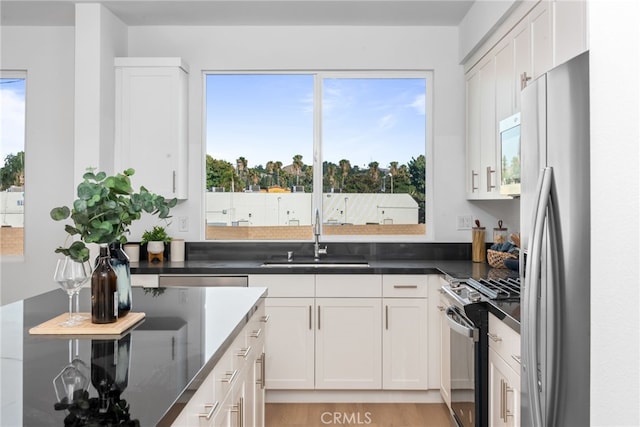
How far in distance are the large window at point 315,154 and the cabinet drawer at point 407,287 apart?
70 cm

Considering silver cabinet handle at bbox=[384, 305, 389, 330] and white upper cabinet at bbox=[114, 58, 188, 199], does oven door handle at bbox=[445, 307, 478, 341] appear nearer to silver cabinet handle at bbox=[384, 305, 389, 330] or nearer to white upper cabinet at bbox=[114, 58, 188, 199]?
silver cabinet handle at bbox=[384, 305, 389, 330]

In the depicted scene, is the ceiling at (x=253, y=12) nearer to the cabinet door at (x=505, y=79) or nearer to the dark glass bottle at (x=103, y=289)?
the cabinet door at (x=505, y=79)

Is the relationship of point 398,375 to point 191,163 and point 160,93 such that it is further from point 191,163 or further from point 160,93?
point 160,93

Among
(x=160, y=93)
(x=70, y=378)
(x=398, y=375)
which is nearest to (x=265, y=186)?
(x=160, y=93)

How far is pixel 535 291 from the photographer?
139cm

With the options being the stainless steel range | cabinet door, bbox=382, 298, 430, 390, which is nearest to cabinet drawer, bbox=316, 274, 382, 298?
cabinet door, bbox=382, 298, 430, 390

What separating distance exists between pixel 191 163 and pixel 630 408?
355 cm

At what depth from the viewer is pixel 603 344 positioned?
100 cm

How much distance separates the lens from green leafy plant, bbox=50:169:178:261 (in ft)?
5.15

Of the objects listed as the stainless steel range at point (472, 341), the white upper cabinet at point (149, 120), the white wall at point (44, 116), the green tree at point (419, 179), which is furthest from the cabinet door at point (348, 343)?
the white wall at point (44, 116)

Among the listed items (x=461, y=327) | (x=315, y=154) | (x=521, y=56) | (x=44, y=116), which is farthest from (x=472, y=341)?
(x=44, y=116)

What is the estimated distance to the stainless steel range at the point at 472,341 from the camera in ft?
7.57

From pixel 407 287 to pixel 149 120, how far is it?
219cm

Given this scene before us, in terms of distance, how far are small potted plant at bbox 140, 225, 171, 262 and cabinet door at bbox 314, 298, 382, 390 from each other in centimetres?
126
